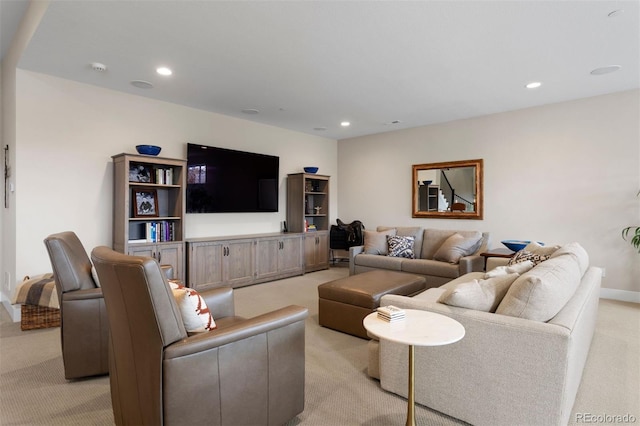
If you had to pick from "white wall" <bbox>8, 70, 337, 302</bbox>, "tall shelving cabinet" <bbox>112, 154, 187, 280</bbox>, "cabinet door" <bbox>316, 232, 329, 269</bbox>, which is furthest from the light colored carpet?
"cabinet door" <bbox>316, 232, 329, 269</bbox>

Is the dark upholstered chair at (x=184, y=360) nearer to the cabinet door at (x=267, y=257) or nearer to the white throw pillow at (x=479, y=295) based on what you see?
the white throw pillow at (x=479, y=295)

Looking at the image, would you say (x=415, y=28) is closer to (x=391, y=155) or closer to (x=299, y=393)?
(x=299, y=393)

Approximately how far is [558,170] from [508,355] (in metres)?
4.03

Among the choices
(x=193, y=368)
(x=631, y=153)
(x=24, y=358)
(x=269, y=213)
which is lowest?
(x=24, y=358)

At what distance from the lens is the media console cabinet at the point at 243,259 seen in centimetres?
464

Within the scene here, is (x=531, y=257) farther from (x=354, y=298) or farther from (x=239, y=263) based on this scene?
(x=239, y=263)

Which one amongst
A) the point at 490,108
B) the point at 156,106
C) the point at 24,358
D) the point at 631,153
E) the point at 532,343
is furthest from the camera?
the point at 490,108

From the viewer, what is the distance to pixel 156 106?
466 cm

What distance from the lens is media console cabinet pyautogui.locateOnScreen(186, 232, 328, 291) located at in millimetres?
4645

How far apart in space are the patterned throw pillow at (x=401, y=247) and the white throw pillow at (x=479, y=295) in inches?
124

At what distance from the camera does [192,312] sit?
65.4 inches

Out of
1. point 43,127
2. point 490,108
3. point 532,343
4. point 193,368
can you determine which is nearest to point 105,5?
point 43,127

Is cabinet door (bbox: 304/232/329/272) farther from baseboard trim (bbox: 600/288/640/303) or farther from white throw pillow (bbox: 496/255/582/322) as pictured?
white throw pillow (bbox: 496/255/582/322)

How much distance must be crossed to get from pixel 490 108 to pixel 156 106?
4.62 meters
